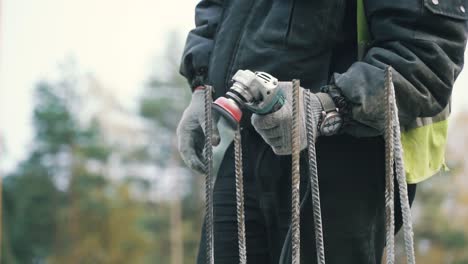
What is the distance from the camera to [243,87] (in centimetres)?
206

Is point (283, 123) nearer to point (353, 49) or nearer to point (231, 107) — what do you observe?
point (231, 107)

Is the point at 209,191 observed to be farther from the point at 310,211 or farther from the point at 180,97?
the point at 180,97

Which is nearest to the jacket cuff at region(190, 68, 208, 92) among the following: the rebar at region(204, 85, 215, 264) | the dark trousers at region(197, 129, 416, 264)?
the dark trousers at region(197, 129, 416, 264)

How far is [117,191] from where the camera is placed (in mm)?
30688

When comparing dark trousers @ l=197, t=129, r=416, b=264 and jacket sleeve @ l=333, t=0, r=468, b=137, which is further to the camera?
dark trousers @ l=197, t=129, r=416, b=264

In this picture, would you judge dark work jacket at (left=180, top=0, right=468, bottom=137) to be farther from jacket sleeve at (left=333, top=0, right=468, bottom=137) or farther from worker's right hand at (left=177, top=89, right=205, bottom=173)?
worker's right hand at (left=177, top=89, right=205, bottom=173)

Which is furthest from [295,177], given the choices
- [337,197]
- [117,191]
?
[117,191]

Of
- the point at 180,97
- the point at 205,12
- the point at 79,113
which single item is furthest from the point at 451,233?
the point at 205,12

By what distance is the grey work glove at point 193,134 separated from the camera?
8.53 ft

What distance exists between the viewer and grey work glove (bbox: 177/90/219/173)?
102 inches

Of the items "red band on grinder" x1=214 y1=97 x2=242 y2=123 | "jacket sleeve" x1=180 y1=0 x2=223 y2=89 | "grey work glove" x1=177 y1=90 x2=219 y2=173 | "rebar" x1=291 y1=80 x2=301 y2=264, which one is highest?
"jacket sleeve" x1=180 y1=0 x2=223 y2=89

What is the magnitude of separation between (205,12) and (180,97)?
29.2 m

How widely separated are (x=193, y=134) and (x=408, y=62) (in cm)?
72

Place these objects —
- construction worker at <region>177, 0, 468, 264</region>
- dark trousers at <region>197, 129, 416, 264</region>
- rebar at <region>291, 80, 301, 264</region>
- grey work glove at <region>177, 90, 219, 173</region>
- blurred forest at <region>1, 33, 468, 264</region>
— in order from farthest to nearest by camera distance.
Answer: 1. blurred forest at <region>1, 33, 468, 264</region>
2. grey work glove at <region>177, 90, 219, 173</region>
3. dark trousers at <region>197, 129, 416, 264</region>
4. construction worker at <region>177, 0, 468, 264</region>
5. rebar at <region>291, 80, 301, 264</region>
